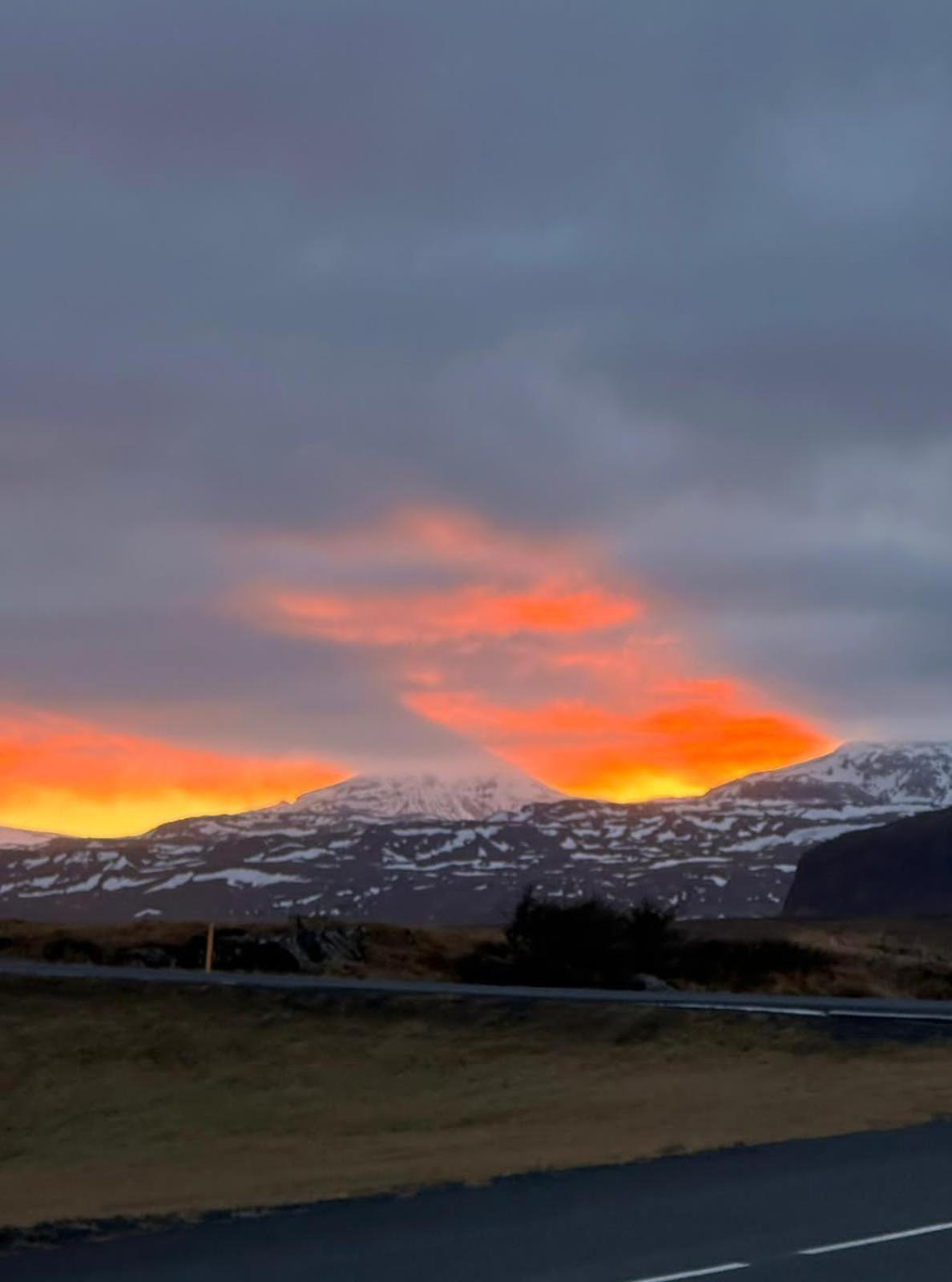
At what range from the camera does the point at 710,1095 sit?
26.9 meters

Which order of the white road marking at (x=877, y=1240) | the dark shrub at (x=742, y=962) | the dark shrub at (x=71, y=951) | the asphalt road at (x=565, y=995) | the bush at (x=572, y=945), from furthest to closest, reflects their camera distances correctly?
the dark shrub at (x=71, y=951) → the dark shrub at (x=742, y=962) → the bush at (x=572, y=945) → the asphalt road at (x=565, y=995) → the white road marking at (x=877, y=1240)

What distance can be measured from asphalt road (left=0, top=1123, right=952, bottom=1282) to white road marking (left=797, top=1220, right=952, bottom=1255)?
0.02m

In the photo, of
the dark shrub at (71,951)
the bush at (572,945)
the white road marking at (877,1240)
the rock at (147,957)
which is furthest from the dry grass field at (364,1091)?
the bush at (572,945)

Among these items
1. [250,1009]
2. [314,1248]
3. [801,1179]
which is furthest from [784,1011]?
[314,1248]

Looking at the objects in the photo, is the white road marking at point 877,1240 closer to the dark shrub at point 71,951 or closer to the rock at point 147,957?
the rock at point 147,957

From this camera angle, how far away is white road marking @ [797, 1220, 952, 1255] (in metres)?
12.1

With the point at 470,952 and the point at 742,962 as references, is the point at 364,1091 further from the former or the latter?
the point at 470,952

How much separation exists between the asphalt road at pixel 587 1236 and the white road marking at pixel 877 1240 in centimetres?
2

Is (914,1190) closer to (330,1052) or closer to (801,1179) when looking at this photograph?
(801,1179)

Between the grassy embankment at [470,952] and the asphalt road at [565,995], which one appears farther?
the grassy embankment at [470,952]

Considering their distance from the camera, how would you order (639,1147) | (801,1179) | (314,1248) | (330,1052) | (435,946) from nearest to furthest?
(314,1248)
(801,1179)
(639,1147)
(330,1052)
(435,946)

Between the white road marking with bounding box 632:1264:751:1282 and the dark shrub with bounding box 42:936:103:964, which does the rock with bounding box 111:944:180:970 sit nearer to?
the dark shrub with bounding box 42:936:103:964

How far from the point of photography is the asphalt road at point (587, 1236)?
11.5 m

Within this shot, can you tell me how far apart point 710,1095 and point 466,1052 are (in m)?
9.53
